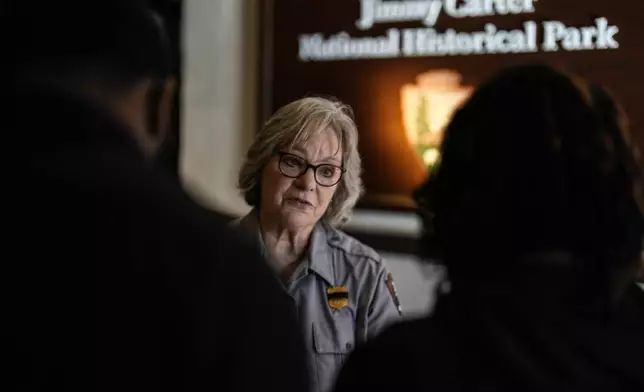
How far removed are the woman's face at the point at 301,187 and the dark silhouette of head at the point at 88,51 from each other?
1061mm

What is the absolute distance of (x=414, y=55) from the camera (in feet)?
9.80

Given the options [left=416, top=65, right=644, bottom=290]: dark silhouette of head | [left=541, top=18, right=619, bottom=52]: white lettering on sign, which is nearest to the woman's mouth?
[left=416, top=65, right=644, bottom=290]: dark silhouette of head

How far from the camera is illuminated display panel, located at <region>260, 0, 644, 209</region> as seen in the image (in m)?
2.58

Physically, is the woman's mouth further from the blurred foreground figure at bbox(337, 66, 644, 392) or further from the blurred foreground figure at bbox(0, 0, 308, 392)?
the blurred foreground figure at bbox(0, 0, 308, 392)

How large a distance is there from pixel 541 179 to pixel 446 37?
2.03m

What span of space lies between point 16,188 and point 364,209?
91.6 inches

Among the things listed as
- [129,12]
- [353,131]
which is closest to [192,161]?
[353,131]

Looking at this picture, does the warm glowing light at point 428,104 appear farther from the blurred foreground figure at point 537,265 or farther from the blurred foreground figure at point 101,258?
the blurred foreground figure at point 101,258

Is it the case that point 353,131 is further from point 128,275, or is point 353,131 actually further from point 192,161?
point 192,161

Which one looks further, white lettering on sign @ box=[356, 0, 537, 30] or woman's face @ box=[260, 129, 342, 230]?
white lettering on sign @ box=[356, 0, 537, 30]

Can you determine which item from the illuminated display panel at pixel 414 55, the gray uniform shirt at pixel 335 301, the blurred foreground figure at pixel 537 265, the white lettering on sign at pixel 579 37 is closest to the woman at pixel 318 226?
the gray uniform shirt at pixel 335 301

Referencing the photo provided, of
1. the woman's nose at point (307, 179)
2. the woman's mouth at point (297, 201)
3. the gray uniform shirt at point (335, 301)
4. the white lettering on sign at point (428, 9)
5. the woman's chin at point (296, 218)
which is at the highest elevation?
the white lettering on sign at point (428, 9)

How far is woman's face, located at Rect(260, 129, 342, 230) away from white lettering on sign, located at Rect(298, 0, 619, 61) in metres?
1.04

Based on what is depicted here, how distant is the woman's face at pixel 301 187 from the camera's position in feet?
6.47
